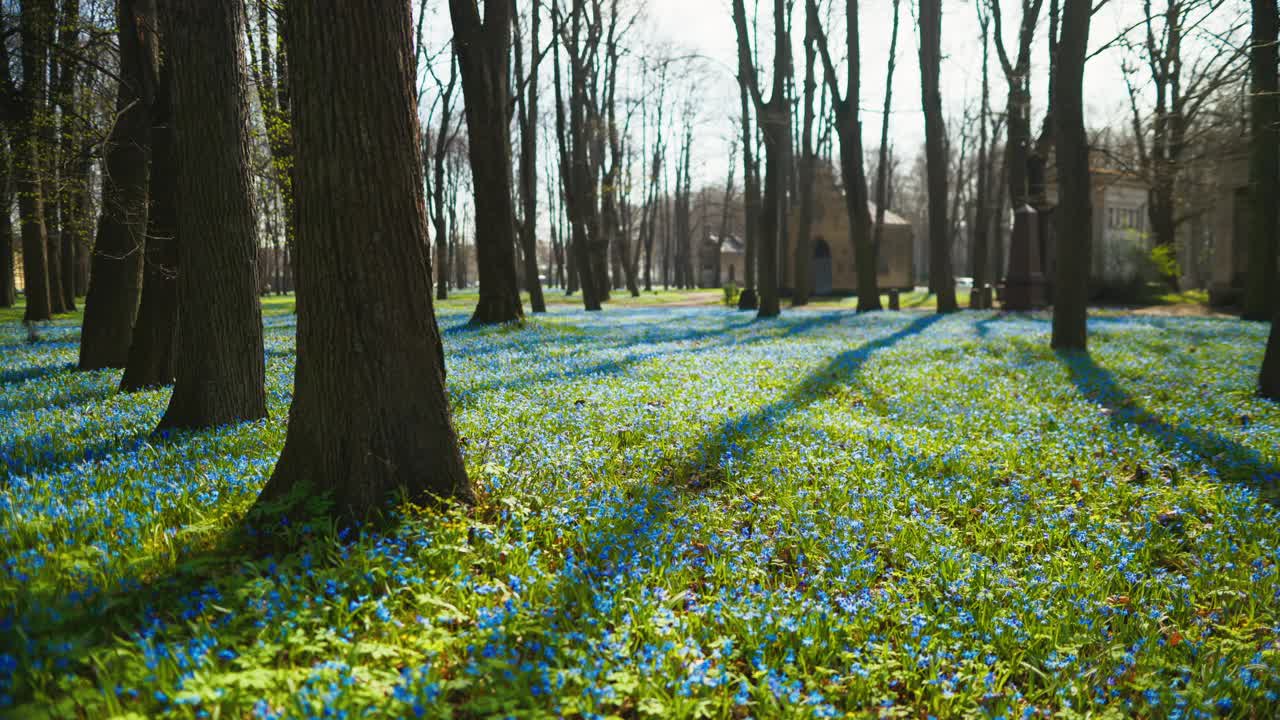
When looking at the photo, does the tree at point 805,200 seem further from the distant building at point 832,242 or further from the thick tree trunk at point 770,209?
the distant building at point 832,242

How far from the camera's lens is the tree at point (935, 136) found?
19.8 m

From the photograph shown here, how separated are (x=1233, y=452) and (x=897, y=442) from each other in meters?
2.54

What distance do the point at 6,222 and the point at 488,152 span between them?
17.9 m

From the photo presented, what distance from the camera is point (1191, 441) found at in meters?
5.61

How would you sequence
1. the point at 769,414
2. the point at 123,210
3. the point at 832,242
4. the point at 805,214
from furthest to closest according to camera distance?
the point at 832,242 < the point at 805,214 < the point at 123,210 < the point at 769,414

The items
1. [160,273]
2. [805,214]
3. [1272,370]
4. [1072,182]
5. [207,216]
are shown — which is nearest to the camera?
[207,216]

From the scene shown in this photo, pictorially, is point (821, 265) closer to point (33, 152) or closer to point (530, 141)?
point (530, 141)

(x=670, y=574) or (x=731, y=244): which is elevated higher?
(x=731, y=244)

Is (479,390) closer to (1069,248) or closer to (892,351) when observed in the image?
(892,351)

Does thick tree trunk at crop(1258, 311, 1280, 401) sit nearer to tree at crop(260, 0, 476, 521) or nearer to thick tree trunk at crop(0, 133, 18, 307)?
tree at crop(260, 0, 476, 521)

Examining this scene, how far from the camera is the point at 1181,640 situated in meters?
2.84

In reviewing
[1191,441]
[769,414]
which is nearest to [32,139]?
[769,414]

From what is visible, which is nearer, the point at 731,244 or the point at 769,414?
the point at 769,414

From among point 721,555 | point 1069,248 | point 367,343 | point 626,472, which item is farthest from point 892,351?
point 367,343
